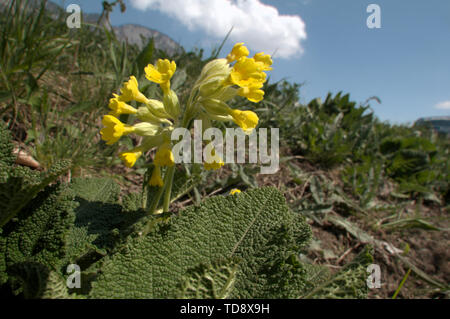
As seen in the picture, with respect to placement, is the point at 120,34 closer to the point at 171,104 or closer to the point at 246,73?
the point at 171,104

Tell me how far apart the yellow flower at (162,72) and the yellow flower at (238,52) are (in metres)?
0.30

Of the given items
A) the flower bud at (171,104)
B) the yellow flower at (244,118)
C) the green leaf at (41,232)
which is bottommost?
the green leaf at (41,232)

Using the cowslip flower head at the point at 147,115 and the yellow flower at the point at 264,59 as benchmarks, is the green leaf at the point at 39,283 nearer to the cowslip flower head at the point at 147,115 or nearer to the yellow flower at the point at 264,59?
the cowslip flower head at the point at 147,115

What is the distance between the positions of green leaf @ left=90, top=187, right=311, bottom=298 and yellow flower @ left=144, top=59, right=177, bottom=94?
24.6 inches

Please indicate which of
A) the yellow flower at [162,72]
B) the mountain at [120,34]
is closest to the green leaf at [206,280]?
the yellow flower at [162,72]

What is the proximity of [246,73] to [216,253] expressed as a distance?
768 mm

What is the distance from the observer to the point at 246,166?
8.56 feet

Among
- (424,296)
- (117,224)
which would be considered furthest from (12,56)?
(424,296)

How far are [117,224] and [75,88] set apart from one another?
2.02 m

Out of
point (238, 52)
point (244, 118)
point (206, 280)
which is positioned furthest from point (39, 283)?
point (238, 52)

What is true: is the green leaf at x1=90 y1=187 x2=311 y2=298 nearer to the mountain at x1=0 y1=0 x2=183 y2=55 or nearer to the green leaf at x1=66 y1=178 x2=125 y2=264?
the green leaf at x1=66 y1=178 x2=125 y2=264

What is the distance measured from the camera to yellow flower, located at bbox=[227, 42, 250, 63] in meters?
1.39

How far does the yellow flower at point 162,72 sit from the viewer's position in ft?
4.41
